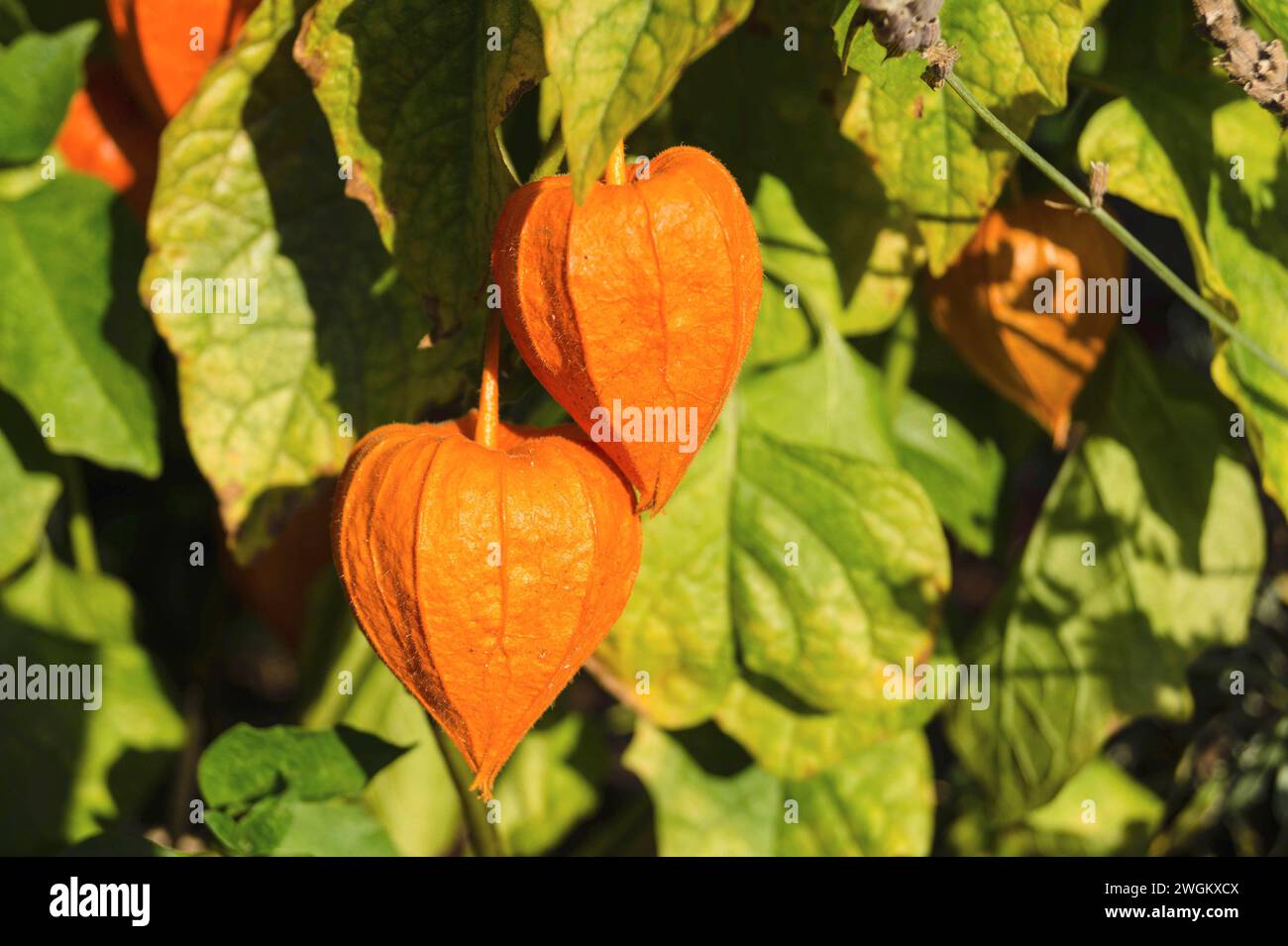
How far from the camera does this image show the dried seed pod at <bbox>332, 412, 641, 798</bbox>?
0.46 meters

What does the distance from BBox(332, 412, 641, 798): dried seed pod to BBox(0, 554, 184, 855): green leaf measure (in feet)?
1.46

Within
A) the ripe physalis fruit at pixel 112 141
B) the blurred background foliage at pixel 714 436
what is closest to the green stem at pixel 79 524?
the blurred background foliage at pixel 714 436

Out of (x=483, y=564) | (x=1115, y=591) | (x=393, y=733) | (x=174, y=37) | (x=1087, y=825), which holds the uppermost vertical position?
(x=174, y=37)

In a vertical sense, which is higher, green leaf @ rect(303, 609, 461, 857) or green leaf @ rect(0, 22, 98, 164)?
green leaf @ rect(0, 22, 98, 164)

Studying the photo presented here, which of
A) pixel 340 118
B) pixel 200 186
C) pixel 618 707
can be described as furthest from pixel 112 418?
pixel 618 707

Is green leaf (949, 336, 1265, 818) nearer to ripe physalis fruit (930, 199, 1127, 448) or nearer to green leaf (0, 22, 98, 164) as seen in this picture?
ripe physalis fruit (930, 199, 1127, 448)

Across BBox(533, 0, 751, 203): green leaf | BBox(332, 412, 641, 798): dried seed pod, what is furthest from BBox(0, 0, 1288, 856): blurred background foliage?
BBox(332, 412, 641, 798): dried seed pod

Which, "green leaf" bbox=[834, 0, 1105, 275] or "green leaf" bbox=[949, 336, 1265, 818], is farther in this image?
"green leaf" bbox=[949, 336, 1265, 818]

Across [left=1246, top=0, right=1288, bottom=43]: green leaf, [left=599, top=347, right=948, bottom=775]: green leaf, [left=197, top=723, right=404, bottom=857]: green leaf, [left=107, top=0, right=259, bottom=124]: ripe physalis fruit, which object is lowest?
[left=197, top=723, right=404, bottom=857]: green leaf

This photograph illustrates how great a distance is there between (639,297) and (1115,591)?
52cm

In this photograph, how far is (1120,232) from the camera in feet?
1.99

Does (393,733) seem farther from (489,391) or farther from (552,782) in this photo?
(489,391)

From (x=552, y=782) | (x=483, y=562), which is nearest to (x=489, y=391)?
(x=483, y=562)
